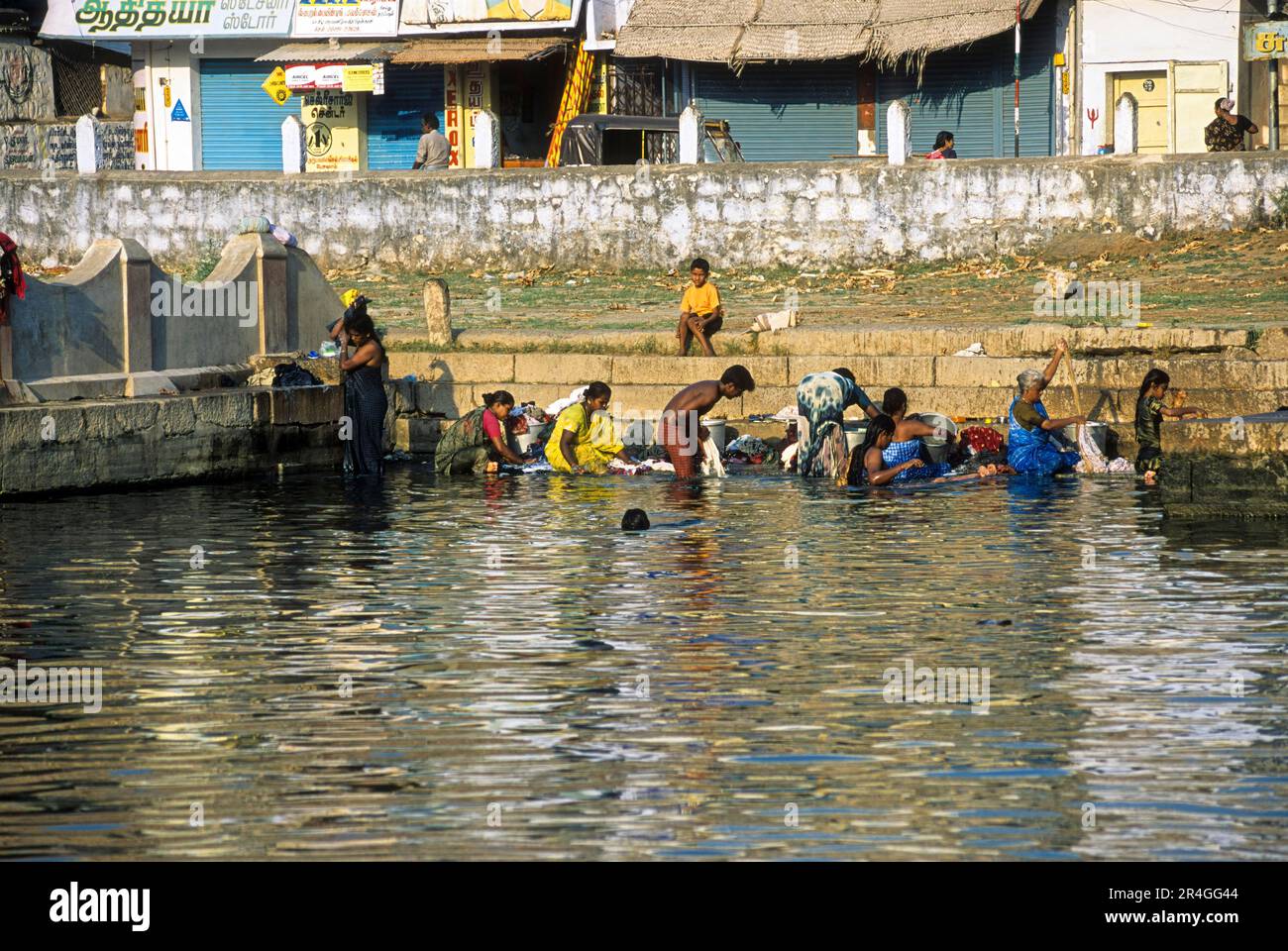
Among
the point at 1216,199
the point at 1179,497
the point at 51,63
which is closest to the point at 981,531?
the point at 1179,497

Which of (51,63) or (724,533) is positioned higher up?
(51,63)

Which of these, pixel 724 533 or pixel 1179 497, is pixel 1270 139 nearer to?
pixel 1179 497

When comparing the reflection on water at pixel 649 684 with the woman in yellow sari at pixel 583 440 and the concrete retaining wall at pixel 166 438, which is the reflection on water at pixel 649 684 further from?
the woman in yellow sari at pixel 583 440

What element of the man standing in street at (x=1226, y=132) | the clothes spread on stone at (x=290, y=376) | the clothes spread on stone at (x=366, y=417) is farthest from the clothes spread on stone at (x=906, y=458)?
the man standing in street at (x=1226, y=132)

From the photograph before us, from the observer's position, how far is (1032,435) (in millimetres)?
15133

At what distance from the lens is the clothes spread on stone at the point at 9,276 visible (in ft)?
46.3

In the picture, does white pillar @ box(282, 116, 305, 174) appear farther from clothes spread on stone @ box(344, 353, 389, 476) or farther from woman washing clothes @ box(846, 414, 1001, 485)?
woman washing clothes @ box(846, 414, 1001, 485)

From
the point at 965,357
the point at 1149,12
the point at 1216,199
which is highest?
the point at 1149,12

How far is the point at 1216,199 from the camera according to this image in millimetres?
21203

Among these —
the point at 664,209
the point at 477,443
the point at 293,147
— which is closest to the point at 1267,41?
the point at 664,209

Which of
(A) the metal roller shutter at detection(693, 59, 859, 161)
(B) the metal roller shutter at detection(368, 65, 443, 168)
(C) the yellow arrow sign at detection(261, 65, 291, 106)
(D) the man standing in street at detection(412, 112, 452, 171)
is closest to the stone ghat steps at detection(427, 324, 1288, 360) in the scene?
(D) the man standing in street at detection(412, 112, 452, 171)

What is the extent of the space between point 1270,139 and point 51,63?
1863 cm

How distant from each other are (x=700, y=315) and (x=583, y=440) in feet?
6.91

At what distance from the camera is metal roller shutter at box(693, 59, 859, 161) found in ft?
93.1
